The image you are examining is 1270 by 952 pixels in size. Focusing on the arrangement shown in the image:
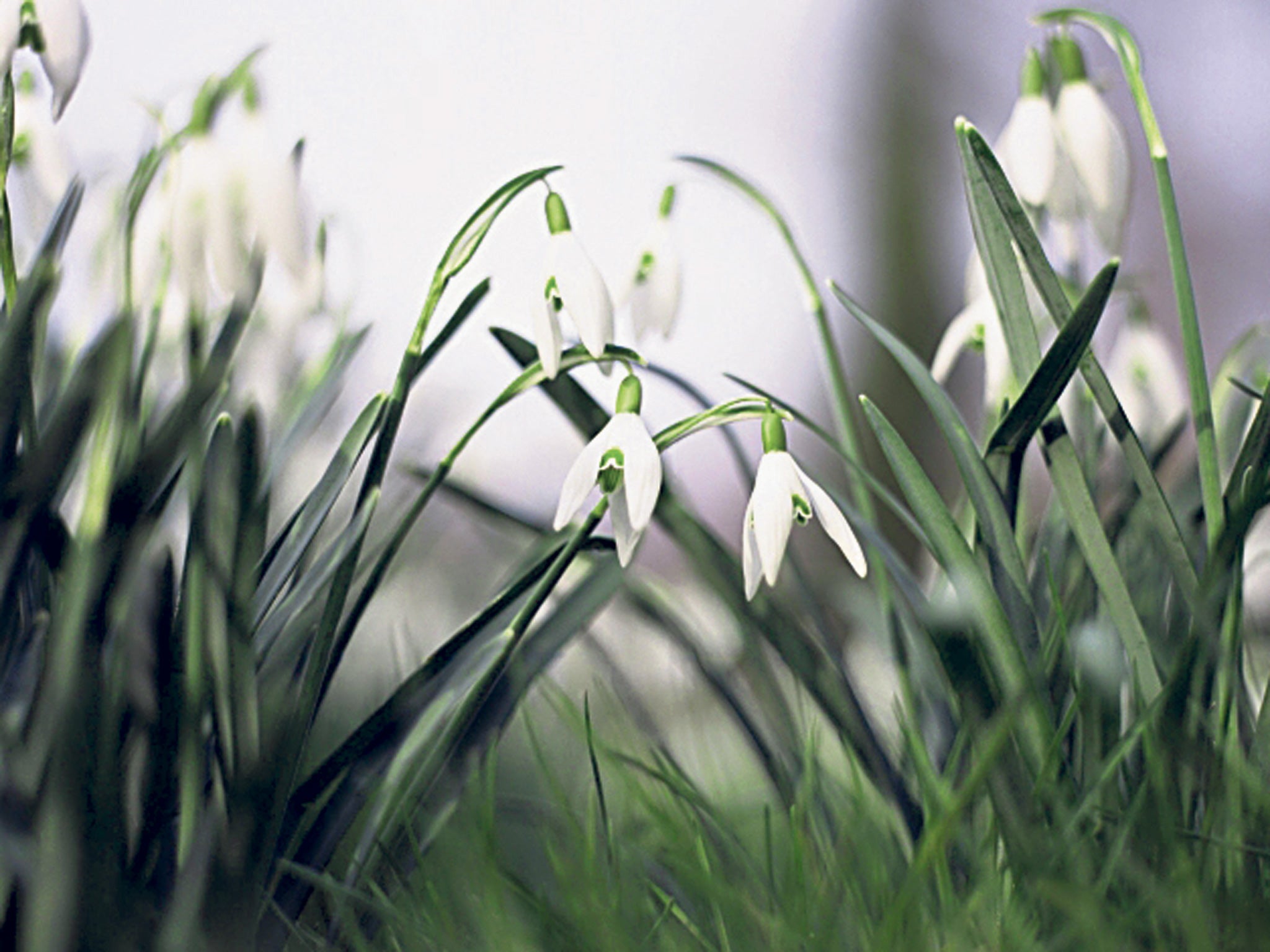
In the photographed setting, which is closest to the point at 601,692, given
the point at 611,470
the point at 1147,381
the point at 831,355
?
the point at 611,470

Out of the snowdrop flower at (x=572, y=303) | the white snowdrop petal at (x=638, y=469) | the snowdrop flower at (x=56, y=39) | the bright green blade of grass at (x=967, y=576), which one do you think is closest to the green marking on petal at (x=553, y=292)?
the snowdrop flower at (x=572, y=303)

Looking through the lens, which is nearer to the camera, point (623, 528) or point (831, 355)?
point (623, 528)

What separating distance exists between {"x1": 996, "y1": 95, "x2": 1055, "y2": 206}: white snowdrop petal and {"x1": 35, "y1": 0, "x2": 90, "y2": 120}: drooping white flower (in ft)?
2.10

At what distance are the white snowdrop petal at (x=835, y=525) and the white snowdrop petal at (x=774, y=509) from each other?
13mm

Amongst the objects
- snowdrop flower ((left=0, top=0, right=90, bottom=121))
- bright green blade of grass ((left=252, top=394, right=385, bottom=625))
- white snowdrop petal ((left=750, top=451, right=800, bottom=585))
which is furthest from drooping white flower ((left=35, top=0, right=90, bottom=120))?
white snowdrop petal ((left=750, top=451, right=800, bottom=585))

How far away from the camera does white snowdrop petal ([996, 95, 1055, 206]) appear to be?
821 mm

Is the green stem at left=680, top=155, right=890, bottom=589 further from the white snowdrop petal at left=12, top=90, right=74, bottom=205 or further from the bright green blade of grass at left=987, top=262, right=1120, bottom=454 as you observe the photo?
the white snowdrop petal at left=12, top=90, right=74, bottom=205

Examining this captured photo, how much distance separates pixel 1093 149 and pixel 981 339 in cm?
20

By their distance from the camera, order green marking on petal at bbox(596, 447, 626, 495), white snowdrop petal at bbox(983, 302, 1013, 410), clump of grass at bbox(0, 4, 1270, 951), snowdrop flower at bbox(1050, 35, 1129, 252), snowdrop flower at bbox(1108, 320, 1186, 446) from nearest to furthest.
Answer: clump of grass at bbox(0, 4, 1270, 951), green marking on petal at bbox(596, 447, 626, 495), snowdrop flower at bbox(1050, 35, 1129, 252), white snowdrop petal at bbox(983, 302, 1013, 410), snowdrop flower at bbox(1108, 320, 1186, 446)

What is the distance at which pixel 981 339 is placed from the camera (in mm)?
960

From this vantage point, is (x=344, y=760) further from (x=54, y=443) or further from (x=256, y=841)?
(x=54, y=443)

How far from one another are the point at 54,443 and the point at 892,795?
0.60 m

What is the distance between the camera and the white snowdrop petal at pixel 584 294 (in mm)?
712

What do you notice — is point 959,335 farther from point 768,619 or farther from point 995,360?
point 768,619
